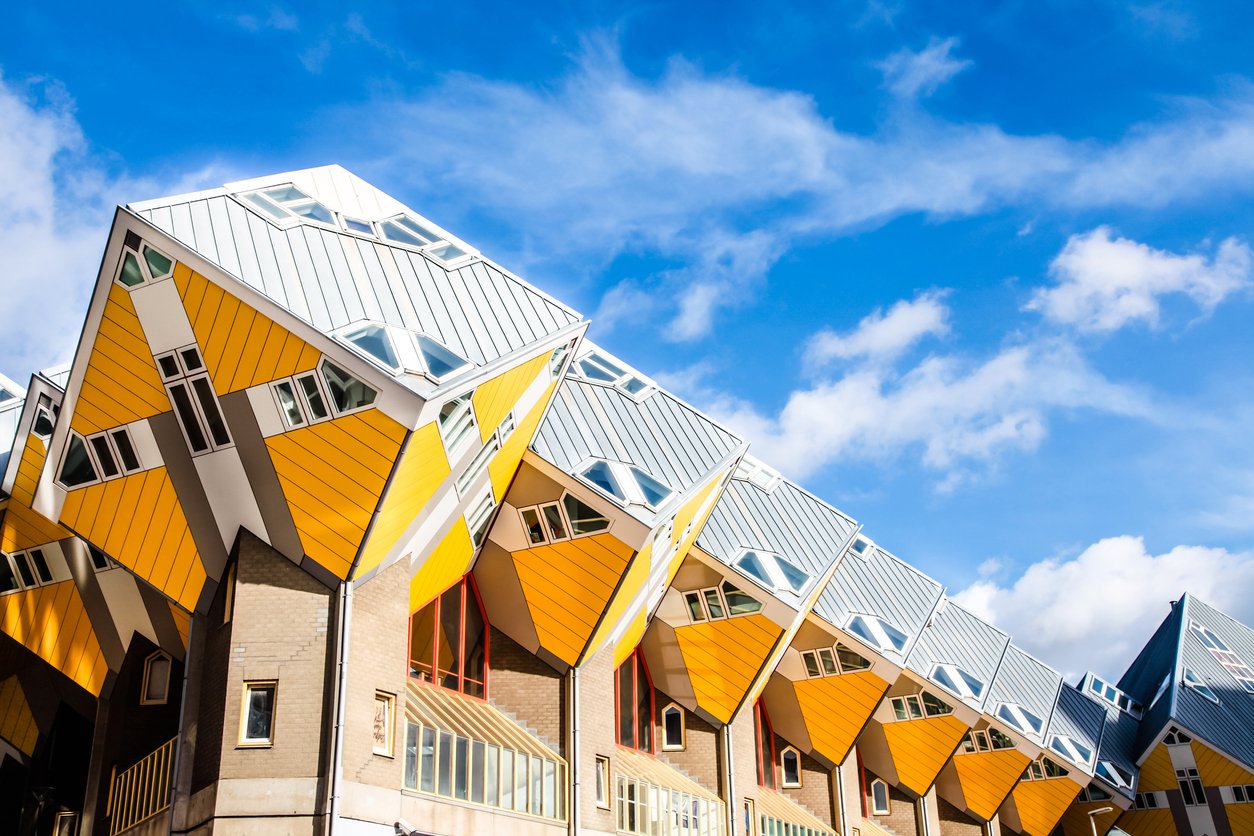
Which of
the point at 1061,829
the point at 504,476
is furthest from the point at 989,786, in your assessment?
the point at 504,476

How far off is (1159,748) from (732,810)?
2811cm

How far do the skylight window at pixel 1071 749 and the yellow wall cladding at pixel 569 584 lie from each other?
25619mm

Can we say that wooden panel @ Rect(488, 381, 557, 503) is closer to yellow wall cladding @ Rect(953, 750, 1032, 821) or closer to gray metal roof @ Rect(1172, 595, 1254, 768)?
yellow wall cladding @ Rect(953, 750, 1032, 821)

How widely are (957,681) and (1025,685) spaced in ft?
25.2

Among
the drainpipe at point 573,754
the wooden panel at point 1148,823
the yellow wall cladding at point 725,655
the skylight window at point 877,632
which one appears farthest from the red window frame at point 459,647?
the wooden panel at point 1148,823

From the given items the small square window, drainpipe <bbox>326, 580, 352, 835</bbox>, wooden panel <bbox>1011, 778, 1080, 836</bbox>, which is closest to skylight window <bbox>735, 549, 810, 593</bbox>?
drainpipe <bbox>326, 580, 352, 835</bbox>

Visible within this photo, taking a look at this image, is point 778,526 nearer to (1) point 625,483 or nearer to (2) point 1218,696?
(1) point 625,483

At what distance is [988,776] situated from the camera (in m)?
42.4

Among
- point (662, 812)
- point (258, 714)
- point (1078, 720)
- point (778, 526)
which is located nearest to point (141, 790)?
point (258, 714)

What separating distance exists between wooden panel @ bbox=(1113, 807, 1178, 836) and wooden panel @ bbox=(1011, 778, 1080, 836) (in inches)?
290

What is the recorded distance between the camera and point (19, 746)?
87.2ft

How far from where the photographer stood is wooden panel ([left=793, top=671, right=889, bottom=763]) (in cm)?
3438

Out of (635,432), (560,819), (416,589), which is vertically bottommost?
(560,819)

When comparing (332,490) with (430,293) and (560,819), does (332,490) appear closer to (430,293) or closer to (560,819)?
(430,293)
